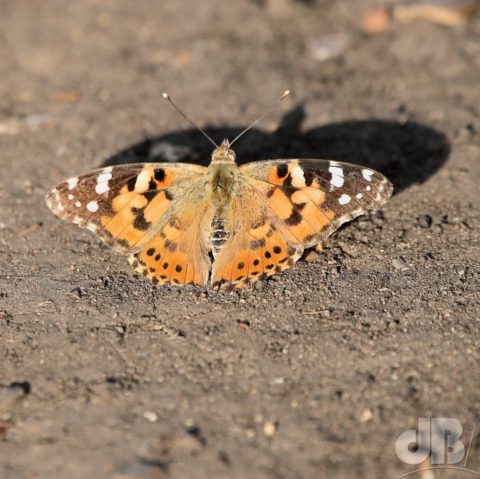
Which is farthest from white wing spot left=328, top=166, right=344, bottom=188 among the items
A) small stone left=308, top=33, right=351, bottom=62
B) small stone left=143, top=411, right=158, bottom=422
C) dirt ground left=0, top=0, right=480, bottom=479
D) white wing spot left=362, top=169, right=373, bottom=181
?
small stone left=308, top=33, right=351, bottom=62

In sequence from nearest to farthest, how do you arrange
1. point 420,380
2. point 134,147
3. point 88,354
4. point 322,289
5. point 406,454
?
point 406,454, point 420,380, point 88,354, point 322,289, point 134,147

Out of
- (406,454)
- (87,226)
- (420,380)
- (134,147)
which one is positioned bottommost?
(406,454)

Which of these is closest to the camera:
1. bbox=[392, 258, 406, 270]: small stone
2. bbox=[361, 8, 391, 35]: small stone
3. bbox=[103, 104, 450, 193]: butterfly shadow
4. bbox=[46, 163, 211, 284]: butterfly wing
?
bbox=[46, 163, 211, 284]: butterfly wing

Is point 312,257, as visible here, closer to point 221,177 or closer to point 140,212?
point 221,177

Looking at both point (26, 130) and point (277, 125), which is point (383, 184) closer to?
point (277, 125)

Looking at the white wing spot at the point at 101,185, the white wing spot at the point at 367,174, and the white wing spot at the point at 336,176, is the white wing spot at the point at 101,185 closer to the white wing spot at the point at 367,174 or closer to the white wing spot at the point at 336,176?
the white wing spot at the point at 336,176

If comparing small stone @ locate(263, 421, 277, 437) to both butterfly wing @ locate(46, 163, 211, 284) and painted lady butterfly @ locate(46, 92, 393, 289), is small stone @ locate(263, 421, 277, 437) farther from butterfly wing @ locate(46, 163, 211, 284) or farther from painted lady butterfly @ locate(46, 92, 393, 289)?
butterfly wing @ locate(46, 163, 211, 284)

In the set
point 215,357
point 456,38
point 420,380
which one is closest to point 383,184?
point 420,380
